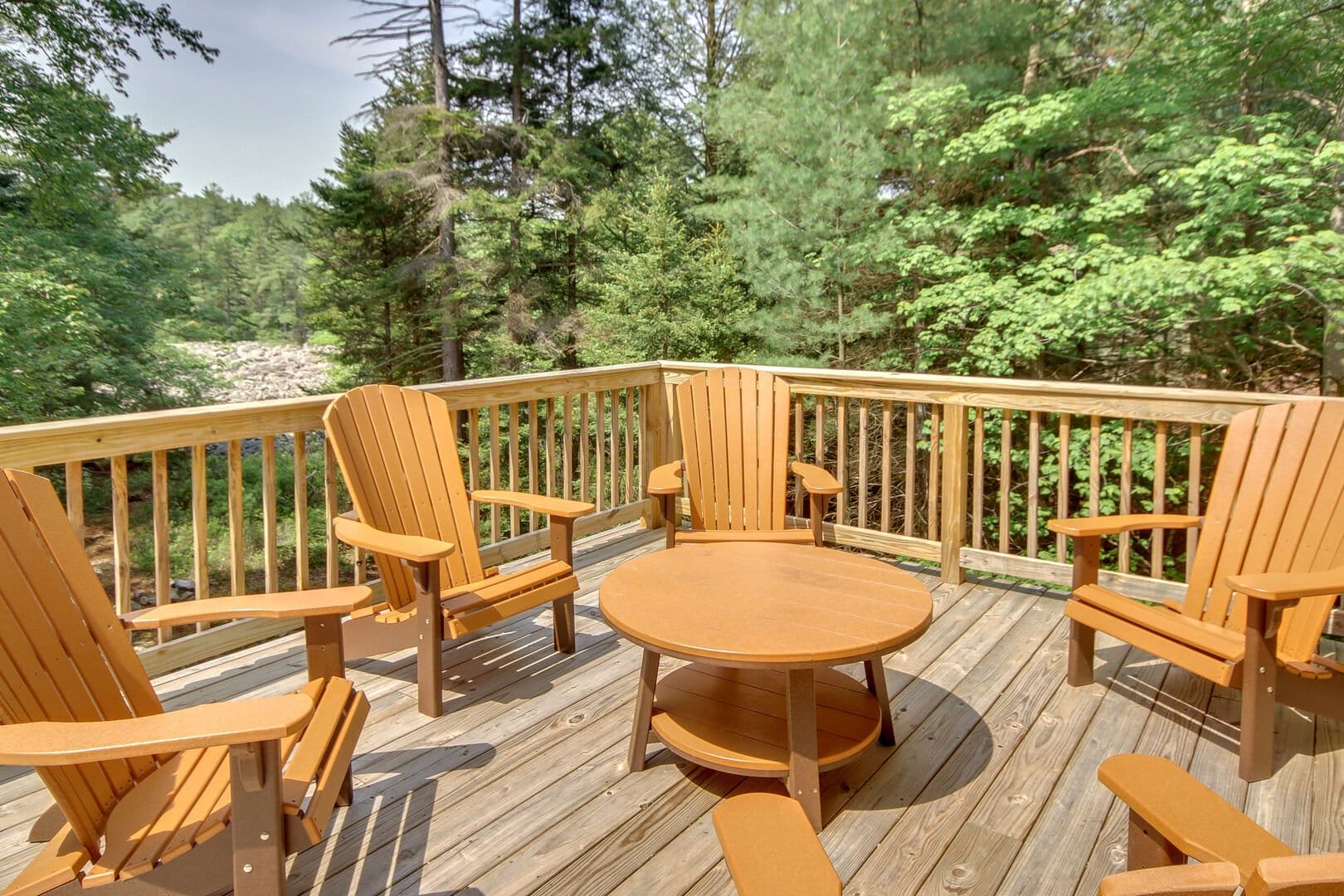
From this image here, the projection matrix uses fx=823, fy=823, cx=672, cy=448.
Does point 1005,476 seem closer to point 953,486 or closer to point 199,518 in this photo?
point 953,486

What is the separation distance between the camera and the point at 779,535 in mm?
3402

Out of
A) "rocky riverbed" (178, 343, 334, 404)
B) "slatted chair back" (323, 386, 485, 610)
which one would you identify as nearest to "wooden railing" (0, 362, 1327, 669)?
Result: "slatted chair back" (323, 386, 485, 610)

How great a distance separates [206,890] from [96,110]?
12442 mm

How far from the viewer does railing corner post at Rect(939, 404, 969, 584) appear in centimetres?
391

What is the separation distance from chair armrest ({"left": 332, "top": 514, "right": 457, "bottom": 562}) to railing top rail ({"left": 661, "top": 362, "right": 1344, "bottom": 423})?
2.11 metres

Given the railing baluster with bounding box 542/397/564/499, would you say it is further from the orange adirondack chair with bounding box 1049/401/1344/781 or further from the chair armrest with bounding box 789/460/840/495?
the orange adirondack chair with bounding box 1049/401/1344/781

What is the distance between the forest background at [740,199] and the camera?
7887 mm

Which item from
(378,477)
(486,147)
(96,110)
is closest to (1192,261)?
(378,477)

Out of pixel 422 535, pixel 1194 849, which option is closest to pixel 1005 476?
pixel 422 535

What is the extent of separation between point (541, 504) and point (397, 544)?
0.72 meters

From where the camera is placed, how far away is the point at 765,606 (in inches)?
90.0

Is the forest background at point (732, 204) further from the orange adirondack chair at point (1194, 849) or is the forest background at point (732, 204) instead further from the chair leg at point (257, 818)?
the chair leg at point (257, 818)

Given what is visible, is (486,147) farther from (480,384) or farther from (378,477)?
(378,477)

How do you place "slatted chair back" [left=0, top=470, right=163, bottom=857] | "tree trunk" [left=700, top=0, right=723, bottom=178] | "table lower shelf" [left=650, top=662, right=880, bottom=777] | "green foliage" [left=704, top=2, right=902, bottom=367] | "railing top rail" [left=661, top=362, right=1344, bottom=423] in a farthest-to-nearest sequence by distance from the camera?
"tree trunk" [left=700, top=0, right=723, bottom=178], "green foliage" [left=704, top=2, right=902, bottom=367], "railing top rail" [left=661, top=362, right=1344, bottom=423], "table lower shelf" [left=650, top=662, right=880, bottom=777], "slatted chair back" [left=0, top=470, right=163, bottom=857]
